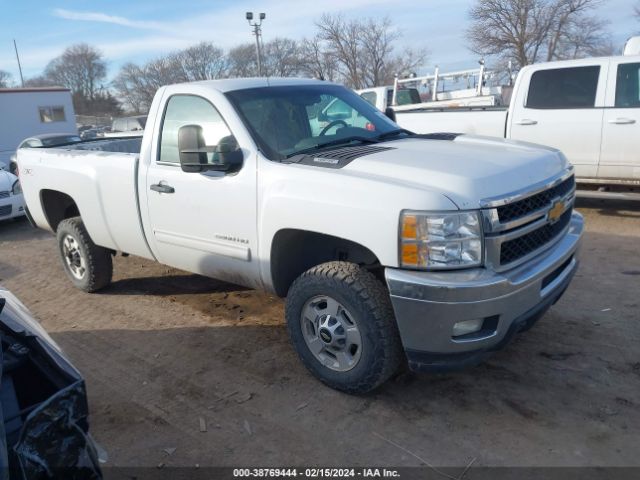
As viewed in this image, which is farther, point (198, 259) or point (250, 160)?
point (198, 259)

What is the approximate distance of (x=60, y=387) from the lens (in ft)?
7.14

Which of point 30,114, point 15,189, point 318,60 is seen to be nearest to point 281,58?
point 318,60

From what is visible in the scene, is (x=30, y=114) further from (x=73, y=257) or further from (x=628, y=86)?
(x=628, y=86)

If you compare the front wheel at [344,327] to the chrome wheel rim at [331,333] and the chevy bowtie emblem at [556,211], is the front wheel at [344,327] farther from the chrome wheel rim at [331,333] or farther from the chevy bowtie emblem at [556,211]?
the chevy bowtie emblem at [556,211]

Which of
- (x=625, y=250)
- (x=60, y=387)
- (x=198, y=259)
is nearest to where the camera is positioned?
(x=60, y=387)

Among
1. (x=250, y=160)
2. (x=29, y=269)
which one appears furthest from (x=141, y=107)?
(x=250, y=160)

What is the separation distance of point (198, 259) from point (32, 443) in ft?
7.92

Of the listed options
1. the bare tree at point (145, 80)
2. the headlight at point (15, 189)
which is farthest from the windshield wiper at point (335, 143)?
the bare tree at point (145, 80)

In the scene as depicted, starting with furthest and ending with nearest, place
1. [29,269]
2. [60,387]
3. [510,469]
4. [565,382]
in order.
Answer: [29,269]
[565,382]
[510,469]
[60,387]

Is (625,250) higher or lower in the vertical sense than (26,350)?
lower

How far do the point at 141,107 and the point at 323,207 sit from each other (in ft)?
188

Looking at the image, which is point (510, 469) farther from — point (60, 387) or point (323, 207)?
point (60, 387)

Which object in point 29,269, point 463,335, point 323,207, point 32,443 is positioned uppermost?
point 323,207

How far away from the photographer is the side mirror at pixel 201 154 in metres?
3.63
